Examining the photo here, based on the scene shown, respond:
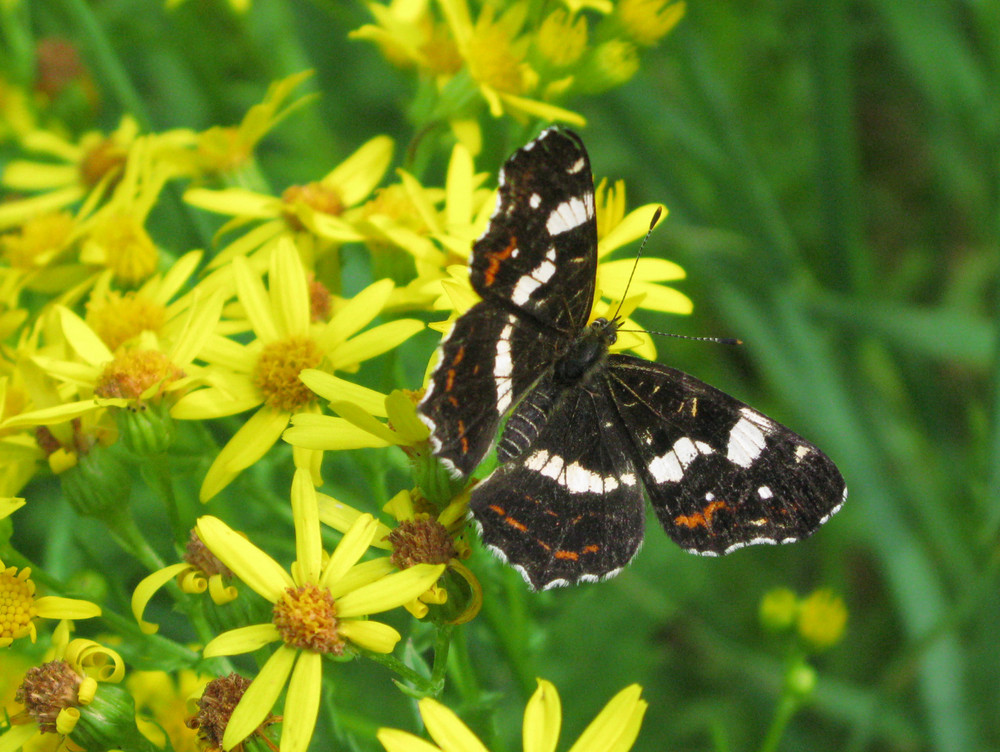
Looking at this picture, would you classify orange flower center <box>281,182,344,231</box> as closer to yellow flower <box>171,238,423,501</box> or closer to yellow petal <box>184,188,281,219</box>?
yellow petal <box>184,188,281,219</box>

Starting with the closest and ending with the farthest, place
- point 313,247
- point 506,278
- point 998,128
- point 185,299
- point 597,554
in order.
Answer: point 597,554 → point 506,278 → point 185,299 → point 313,247 → point 998,128

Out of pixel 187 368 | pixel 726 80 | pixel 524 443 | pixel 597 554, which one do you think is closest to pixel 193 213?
pixel 187 368

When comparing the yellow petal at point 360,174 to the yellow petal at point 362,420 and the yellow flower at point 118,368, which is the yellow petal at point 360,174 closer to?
the yellow flower at point 118,368

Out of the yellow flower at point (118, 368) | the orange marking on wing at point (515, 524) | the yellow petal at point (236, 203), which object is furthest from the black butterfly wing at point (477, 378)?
the yellow petal at point (236, 203)

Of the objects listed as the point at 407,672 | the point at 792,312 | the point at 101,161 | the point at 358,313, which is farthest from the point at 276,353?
the point at 792,312

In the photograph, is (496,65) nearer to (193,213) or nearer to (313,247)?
(313,247)

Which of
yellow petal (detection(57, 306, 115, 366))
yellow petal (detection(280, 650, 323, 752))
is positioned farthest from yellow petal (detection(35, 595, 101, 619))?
yellow petal (detection(57, 306, 115, 366))
